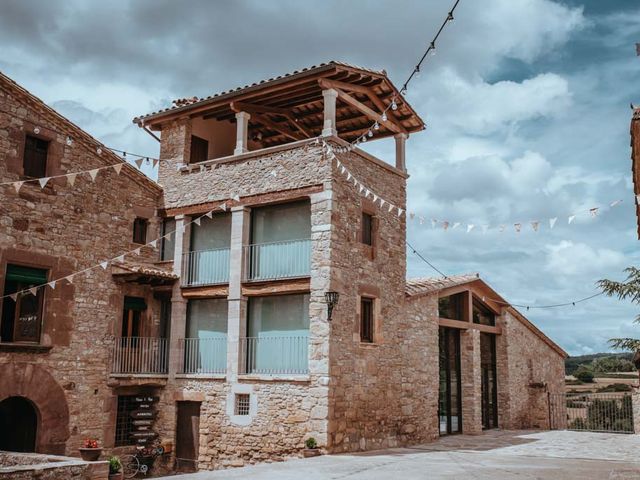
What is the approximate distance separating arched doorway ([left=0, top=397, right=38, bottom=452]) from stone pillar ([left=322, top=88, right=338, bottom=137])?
326 inches

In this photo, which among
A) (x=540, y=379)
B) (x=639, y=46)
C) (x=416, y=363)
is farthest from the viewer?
(x=540, y=379)

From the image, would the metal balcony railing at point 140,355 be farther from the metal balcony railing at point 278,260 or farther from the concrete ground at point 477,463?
the concrete ground at point 477,463

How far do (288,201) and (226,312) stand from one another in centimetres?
302

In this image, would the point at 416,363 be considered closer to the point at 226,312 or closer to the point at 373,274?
the point at 373,274

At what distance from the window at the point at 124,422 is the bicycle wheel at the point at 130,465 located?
368mm

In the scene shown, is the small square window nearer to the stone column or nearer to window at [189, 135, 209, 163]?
the stone column

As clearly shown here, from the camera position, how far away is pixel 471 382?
1788 cm

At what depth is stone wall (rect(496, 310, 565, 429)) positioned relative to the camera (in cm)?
1945

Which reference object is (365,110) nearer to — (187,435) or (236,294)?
(236,294)

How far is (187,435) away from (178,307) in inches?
116

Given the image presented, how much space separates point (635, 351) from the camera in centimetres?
1748

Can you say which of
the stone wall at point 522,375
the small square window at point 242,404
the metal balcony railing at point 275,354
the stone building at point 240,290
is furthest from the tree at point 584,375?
the small square window at point 242,404

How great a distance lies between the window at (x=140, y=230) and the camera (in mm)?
16047

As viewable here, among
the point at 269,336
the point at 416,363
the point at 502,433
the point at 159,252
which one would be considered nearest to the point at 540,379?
the point at 502,433
